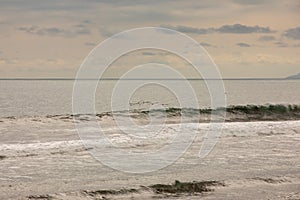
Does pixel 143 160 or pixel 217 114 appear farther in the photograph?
pixel 217 114

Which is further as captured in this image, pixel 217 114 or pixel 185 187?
pixel 217 114

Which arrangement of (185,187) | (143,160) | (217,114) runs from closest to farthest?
1. (185,187)
2. (143,160)
3. (217,114)

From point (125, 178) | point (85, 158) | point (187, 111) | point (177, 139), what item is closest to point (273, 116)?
point (187, 111)

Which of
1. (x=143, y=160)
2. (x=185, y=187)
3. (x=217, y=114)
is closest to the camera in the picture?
(x=185, y=187)

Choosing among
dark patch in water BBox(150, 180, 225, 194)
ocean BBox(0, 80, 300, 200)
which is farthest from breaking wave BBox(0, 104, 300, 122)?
dark patch in water BBox(150, 180, 225, 194)

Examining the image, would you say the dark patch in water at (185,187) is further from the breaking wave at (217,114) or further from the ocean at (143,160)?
the breaking wave at (217,114)

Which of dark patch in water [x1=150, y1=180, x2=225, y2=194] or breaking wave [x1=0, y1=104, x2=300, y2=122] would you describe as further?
breaking wave [x1=0, y1=104, x2=300, y2=122]

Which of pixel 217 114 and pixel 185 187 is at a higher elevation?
pixel 217 114

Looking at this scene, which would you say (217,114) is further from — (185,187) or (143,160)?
(185,187)

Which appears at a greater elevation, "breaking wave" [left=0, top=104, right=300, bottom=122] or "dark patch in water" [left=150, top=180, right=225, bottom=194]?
"breaking wave" [left=0, top=104, right=300, bottom=122]

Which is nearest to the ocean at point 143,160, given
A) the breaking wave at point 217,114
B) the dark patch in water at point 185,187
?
the dark patch in water at point 185,187

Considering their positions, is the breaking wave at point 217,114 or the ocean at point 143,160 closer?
the ocean at point 143,160

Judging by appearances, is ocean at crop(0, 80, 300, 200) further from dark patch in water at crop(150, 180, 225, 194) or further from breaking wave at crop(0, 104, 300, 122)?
breaking wave at crop(0, 104, 300, 122)

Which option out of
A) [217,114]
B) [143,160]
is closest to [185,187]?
[143,160]
